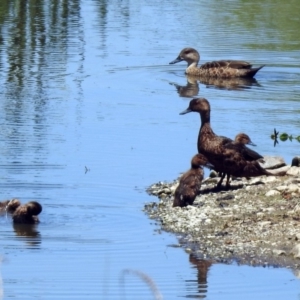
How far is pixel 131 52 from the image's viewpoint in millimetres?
22828

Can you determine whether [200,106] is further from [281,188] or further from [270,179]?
[281,188]

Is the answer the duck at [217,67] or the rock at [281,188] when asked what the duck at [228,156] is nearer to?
the rock at [281,188]

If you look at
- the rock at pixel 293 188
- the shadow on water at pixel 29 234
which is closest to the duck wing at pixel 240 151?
the rock at pixel 293 188

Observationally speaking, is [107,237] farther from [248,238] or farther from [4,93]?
[4,93]

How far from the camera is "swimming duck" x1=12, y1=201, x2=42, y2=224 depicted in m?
10.9

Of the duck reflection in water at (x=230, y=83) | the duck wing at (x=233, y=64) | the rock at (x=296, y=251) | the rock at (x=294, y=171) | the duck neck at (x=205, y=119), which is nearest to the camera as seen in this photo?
the rock at (x=296, y=251)

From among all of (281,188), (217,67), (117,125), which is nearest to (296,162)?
(281,188)

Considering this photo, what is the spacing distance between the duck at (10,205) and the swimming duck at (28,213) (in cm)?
14

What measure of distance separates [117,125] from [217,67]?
565 centimetres

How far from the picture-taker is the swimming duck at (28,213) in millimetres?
10946

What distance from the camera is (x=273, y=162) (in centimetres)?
1264

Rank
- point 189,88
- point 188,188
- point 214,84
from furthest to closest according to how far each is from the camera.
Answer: point 214,84 → point 189,88 → point 188,188

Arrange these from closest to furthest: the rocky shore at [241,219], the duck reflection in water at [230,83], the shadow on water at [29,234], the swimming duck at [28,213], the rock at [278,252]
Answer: the rock at [278,252] → the rocky shore at [241,219] → the shadow on water at [29,234] → the swimming duck at [28,213] → the duck reflection in water at [230,83]

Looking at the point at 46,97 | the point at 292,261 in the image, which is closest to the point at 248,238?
the point at 292,261
